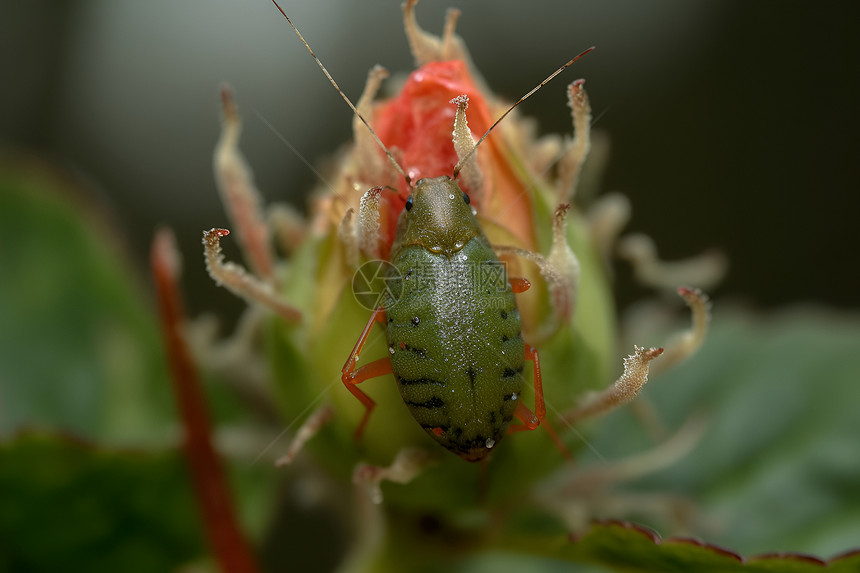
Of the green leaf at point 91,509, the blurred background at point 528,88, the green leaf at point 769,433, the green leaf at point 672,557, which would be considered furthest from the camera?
the blurred background at point 528,88

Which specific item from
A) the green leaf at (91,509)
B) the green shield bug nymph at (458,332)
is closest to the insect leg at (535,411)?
the green shield bug nymph at (458,332)

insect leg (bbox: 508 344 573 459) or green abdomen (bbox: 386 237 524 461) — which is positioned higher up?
green abdomen (bbox: 386 237 524 461)

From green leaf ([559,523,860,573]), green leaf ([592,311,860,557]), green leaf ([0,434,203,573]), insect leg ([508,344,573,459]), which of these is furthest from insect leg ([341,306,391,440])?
green leaf ([592,311,860,557])

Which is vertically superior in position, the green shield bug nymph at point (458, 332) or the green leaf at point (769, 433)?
the green shield bug nymph at point (458, 332)

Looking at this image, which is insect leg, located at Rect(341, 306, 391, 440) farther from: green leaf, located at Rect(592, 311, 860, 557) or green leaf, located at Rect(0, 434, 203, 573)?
green leaf, located at Rect(592, 311, 860, 557)

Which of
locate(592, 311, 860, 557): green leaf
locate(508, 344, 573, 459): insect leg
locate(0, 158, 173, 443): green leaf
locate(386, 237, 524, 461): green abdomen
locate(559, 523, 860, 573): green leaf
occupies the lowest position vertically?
locate(592, 311, 860, 557): green leaf

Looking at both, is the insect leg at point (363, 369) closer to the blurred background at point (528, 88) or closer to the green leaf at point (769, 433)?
the green leaf at point (769, 433)

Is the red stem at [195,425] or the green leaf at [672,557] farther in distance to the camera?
the red stem at [195,425]

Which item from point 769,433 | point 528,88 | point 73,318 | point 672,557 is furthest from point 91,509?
point 528,88
